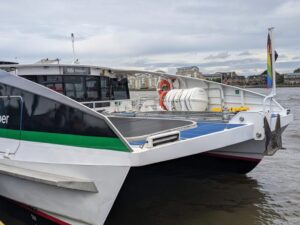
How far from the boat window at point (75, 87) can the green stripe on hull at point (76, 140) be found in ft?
11.0

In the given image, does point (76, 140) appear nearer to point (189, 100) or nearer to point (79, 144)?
point (79, 144)

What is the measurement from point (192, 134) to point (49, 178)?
2112mm

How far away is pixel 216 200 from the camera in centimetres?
710

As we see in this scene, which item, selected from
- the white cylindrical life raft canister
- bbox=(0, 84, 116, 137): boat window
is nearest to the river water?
the white cylindrical life raft canister

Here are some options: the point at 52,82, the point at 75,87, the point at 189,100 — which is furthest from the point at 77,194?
the point at 189,100

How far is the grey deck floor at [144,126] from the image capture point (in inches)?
215

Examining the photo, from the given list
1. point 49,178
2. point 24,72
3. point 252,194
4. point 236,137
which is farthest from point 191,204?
point 24,72

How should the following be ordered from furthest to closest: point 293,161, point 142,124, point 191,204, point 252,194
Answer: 1. point 293,161
2. point 252,194
3. point 191,204
4. point 142,124

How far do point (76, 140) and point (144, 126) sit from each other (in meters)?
1.98

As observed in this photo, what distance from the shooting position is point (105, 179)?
432 centimetres

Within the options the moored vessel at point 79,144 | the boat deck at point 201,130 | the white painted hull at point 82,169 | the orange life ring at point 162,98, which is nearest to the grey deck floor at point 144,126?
the moored vessel at point 79,144

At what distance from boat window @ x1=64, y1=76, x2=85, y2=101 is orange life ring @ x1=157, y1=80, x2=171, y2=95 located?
310cm

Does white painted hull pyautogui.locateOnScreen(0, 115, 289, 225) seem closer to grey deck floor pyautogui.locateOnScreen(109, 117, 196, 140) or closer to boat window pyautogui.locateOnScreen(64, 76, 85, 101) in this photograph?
grey deck floor pyautogui.locateOnScreen(109, 117, 196, 140)

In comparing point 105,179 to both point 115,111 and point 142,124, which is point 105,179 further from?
point 115,111
